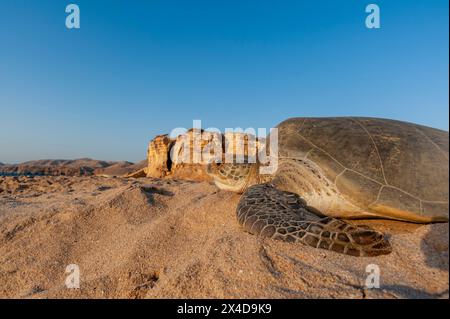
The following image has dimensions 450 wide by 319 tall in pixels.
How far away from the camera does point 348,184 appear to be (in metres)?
2.21

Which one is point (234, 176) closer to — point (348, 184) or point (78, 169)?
point (348, 184)

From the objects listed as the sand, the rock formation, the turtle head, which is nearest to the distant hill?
the rock formation

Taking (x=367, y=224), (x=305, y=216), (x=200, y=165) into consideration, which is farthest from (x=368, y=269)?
(x=200, y=165)

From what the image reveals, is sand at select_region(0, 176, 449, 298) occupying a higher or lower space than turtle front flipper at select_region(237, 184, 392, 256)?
lower

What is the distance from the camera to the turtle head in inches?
129

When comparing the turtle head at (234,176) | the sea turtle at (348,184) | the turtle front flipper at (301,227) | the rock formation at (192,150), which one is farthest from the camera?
the rock formation at (192,150)

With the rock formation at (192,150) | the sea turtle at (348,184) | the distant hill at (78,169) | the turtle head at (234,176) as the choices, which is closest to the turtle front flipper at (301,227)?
the sea turtle at (348,184)

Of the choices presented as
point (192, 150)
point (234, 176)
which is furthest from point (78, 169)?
point (234, 176)

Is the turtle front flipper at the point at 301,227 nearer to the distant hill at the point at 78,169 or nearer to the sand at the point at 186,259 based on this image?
the sand at the point at 186,259

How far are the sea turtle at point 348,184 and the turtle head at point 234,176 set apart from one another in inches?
16.1

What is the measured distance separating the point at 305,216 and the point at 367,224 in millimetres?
574

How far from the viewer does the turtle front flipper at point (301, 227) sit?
1616mm

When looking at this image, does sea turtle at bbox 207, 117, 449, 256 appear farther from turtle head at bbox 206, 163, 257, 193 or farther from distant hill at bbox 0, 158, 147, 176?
distant hill at bbox 0, 158, 147, 176
